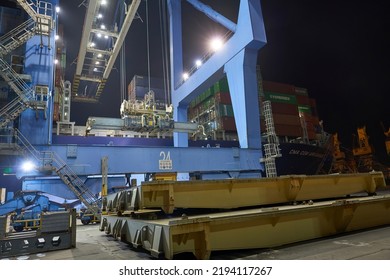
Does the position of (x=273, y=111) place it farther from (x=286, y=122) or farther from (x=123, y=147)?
(x=123, y=147)

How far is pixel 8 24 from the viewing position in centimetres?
1617

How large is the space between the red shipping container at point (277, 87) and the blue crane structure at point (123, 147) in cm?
1349

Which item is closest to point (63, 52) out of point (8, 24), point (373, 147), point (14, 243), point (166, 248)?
point (8, 24)

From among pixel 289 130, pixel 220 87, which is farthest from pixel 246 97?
pixel 289 130

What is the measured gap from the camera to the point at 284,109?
2850 centimetres

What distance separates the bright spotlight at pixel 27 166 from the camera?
10.8 metres

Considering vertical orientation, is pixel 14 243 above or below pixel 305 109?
below

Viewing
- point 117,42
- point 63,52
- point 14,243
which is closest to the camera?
point 14,243

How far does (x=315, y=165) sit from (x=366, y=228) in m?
19.7

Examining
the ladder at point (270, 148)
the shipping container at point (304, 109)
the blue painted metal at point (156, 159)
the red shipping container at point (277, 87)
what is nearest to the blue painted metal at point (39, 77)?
the blue painted metal at point (156, 159)

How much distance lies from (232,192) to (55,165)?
938cm

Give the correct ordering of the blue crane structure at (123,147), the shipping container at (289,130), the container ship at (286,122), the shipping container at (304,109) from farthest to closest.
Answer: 1. the shipping container at (304,109)
2. the shipping container at (289,130)
3. the container ship at (286,122)
4. the blue crane structure at (123,147)

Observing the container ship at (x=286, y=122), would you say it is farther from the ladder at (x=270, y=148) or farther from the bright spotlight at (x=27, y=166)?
the bright spotlight at (x=27, y=166)
